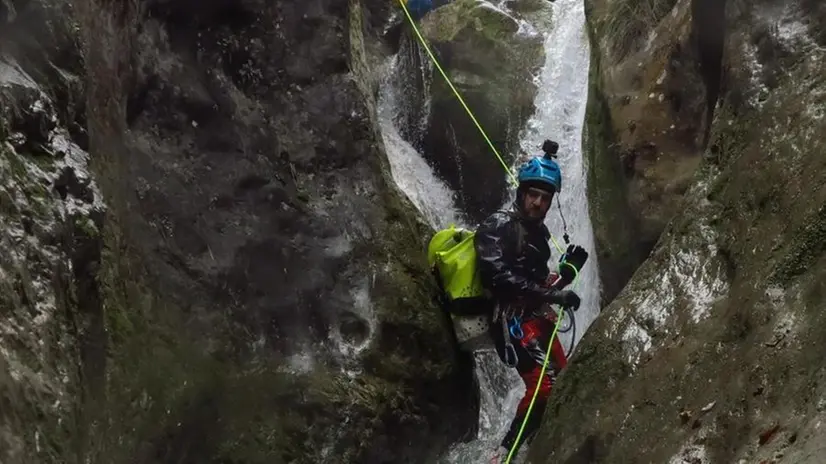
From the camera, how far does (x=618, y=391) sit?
4.84 meters

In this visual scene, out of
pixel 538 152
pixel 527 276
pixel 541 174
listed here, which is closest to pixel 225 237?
pixel 527 276

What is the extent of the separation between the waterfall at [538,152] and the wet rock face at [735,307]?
97.4 inches

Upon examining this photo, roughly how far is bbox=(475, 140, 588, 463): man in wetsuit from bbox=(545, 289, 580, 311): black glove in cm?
16

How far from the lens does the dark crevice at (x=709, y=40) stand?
21.8 ft

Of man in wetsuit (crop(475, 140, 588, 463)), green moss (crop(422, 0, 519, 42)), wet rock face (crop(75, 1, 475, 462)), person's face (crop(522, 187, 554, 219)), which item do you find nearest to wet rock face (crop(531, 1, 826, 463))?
man in wetsuit (crop(475, 140, 588, 463))

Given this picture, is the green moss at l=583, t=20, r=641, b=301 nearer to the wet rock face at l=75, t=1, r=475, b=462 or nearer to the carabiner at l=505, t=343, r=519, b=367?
the carabiner at l=505, t=343, r=519, b=367

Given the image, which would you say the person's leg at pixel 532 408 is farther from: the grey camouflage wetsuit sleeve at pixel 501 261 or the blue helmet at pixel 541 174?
the blue helmet at pixel 541 174

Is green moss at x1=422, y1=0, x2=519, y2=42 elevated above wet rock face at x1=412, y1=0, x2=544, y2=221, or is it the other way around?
green moss at x1=422, y1=0, x2=519, y2=42

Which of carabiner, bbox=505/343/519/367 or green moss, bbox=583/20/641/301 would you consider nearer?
carabiner, bbox=505/343/519/367

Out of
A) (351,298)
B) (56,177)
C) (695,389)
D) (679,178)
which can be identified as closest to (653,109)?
(679,178)

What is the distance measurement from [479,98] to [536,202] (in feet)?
15.9

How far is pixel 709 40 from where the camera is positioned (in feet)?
22.6

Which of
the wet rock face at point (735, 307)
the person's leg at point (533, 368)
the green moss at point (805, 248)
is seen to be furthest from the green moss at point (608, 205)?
the green moss at point (805, 248)

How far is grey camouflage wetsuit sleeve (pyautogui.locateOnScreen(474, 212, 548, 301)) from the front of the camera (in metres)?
6.13
